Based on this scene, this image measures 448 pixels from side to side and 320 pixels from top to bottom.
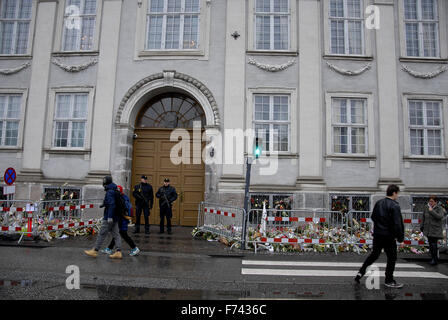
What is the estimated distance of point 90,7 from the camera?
47.3 ft

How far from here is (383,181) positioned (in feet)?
42.5

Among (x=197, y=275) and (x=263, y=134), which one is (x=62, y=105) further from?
(x=197, y=275)

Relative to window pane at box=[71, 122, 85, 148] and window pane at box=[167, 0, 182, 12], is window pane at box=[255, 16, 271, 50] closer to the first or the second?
window pane at box=[167, 0, 182, 12]

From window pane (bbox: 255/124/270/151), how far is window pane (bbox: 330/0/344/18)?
5.45 metres

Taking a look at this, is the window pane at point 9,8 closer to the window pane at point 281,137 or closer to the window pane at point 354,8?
the window pane at point 281,137

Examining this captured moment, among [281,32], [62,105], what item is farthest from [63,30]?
[281,32]

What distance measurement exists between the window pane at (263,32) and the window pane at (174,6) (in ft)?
10.7

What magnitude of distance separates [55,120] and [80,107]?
1177 millimetres

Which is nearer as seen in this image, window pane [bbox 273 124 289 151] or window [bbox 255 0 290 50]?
window pane [bbox 273 124 289 151]

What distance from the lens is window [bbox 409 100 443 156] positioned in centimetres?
1343

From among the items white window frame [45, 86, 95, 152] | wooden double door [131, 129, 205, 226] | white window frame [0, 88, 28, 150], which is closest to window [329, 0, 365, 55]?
wooden double door [131, 129, 205, 226]

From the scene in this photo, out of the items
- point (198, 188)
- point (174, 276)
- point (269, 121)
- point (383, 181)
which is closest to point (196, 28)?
point (269, 121)

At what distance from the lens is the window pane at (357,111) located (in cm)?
1348

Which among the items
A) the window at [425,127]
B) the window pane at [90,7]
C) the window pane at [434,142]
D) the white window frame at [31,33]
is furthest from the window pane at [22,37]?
the window pane at [434,142]
